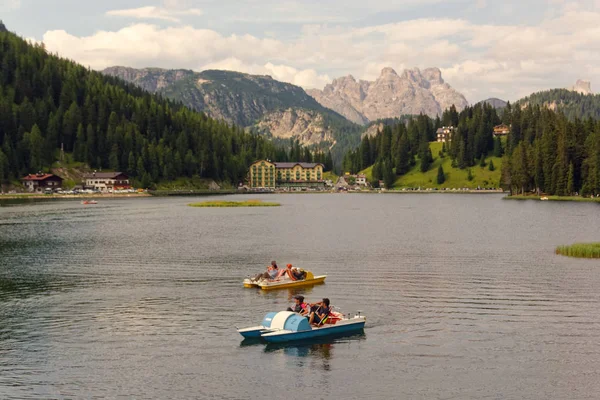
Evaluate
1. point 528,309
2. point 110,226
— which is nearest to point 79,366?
point 528,309

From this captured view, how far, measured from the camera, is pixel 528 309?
55.5 m

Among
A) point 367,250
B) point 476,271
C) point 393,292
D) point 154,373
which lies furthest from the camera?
point 367,250

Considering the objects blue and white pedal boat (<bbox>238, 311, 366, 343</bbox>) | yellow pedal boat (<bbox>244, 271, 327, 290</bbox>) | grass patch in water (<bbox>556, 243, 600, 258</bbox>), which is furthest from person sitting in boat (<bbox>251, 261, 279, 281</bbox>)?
grass patch in water (<bbox>556, 243, 600, 258</bbox>)

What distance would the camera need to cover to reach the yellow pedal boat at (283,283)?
6556cm

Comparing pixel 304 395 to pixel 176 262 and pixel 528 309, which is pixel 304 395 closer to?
pixel 528 309

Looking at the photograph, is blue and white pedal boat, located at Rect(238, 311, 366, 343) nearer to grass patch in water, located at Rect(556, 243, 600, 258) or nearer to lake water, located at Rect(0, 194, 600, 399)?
lake water, located at Rect(0, 194, 600, 399)

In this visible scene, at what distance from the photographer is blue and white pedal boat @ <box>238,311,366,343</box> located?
4562 cm

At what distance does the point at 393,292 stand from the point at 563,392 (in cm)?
2792

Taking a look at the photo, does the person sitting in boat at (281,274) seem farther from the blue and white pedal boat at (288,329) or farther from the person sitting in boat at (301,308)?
the blue and white pedal boat at (288,329)

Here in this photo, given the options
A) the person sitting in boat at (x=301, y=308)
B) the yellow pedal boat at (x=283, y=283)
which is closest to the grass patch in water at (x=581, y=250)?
Answer: the yellow pedal boat at (x=283, y=283)

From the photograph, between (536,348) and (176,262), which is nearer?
(536,348)

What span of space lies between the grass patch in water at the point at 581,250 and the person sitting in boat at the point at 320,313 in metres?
52.6

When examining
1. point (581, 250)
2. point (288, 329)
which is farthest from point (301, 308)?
point (581, 250)

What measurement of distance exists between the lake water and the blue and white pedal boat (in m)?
1.06
